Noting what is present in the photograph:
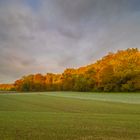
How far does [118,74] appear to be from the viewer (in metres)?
86.6

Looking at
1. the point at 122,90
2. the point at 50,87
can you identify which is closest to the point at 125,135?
the point at 122,90

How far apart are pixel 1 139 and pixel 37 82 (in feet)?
378

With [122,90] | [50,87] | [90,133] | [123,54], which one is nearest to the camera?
[90,133]

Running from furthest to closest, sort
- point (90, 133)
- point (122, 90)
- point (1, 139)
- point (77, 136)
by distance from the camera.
Result: point (122, 90) → point (90, 133) → point (77, 136) → point (1, 139)

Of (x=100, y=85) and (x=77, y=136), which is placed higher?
(x=100, y=85)

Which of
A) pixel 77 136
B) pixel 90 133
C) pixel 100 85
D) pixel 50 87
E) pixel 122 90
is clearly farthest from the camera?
pixel 50 87

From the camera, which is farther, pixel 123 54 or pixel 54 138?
pixel 123 54

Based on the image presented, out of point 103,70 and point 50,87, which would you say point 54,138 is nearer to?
point 103,70

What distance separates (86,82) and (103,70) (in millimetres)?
7353

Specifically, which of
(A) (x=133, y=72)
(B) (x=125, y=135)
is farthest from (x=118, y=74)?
(B) (x=125, y=135)

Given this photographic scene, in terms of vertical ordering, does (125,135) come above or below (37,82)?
below

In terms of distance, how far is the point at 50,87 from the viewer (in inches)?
4675

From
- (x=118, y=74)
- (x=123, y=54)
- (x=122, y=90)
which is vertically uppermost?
(x=123, y=54)

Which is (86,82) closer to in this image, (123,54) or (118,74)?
(118,74)
